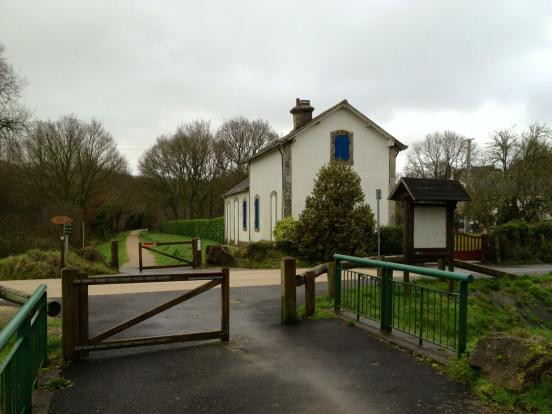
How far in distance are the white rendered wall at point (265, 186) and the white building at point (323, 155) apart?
0.17ft

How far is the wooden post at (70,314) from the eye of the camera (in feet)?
19.6

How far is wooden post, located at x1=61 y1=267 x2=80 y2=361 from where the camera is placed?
235 inches

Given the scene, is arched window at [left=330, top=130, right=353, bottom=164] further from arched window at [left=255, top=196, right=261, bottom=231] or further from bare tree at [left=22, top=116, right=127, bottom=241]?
bare tree at [left=22, top=116, right=127, bottom=241]

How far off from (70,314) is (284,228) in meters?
17.5

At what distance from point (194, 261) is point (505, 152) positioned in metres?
25.1

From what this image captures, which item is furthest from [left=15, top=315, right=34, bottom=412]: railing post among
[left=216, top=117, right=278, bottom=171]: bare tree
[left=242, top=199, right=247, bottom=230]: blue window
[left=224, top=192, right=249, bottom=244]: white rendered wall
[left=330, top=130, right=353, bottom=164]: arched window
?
[left=216, top=117, right=278, bottom=171]: bare tree

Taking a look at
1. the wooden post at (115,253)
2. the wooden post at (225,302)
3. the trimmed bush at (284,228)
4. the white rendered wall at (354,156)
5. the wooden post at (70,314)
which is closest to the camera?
the wooden post at (70,314)

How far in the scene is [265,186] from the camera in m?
28.0

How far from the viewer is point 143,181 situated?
190ft

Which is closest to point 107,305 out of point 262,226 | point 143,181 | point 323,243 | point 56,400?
point 56,400

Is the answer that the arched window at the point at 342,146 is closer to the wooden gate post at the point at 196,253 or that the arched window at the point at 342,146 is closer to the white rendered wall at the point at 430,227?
the wooden gate post at the point at 196,253

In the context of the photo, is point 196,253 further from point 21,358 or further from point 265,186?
point 21,358

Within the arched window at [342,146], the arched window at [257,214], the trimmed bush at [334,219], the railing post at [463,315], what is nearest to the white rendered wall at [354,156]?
the arched window at [342,146]

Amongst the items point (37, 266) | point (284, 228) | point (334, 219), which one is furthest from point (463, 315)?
point (284, 228)
